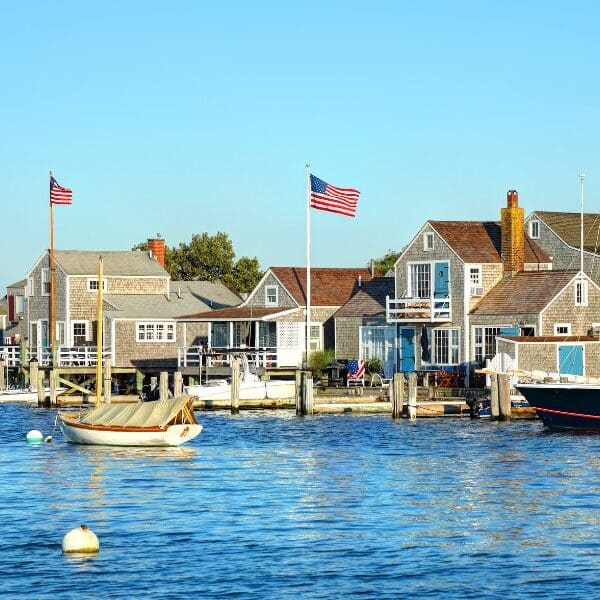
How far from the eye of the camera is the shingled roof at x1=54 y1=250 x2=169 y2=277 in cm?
9800

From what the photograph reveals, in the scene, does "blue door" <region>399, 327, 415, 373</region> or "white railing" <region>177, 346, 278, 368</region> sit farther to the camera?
"white railing" <region>177, 346, 278, 368</region>

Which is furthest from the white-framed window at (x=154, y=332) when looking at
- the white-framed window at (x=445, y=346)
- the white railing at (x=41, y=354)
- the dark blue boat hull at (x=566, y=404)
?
the dark blue boat hull at (x=566, y=404)

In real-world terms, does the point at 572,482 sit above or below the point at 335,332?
Result: below

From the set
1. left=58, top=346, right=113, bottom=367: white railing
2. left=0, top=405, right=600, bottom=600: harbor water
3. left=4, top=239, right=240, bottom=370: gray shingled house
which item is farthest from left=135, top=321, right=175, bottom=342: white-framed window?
left=0, top=405, right=600, bottom=600: harbor water

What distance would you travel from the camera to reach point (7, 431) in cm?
6706

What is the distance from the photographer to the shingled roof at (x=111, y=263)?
98.0m

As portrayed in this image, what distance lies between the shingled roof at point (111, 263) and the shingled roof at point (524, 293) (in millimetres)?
28185

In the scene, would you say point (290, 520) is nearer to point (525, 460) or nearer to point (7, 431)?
point (525, 460)

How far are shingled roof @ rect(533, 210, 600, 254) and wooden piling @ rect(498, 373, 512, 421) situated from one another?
19453mm

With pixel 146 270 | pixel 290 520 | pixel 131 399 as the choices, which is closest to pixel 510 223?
pixel 131 399

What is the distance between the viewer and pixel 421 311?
81.0 meters

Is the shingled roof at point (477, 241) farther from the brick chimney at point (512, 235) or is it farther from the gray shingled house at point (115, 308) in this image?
the gray shingled house at point (115, 308)

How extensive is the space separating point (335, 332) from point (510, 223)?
42.7 feet

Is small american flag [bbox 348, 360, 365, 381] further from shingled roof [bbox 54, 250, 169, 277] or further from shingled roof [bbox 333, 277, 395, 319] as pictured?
shingled roof [bbox 54, 250, 169, 277]
